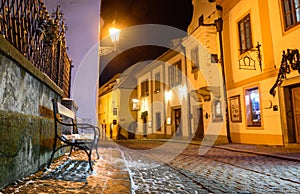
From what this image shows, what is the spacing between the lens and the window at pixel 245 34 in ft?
36.0

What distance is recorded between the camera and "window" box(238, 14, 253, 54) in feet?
36.0

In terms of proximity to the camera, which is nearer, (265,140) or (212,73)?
(265,140)

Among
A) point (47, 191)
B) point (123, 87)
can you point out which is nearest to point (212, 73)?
point (47, 191)

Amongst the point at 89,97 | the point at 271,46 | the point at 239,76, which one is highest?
the point at 271,46

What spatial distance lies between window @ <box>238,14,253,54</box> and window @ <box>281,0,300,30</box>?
199cm

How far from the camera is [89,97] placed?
7.01 m

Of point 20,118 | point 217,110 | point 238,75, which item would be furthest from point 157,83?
point 20,118

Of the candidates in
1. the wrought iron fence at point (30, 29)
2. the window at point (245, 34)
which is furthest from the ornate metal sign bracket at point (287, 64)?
the wrought iron fence at point (30, 29)

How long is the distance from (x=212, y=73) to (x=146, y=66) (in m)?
12.0

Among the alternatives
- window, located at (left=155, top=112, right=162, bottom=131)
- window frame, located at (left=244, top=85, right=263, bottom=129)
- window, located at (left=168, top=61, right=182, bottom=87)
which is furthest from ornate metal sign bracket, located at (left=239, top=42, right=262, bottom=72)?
window, located at (left=155, top=112, right=162, bottom=131)

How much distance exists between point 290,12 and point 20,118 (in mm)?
9702

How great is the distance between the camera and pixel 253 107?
10.7m

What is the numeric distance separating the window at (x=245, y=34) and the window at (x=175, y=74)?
6654 mm

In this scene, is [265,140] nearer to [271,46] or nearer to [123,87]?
[271,46]
